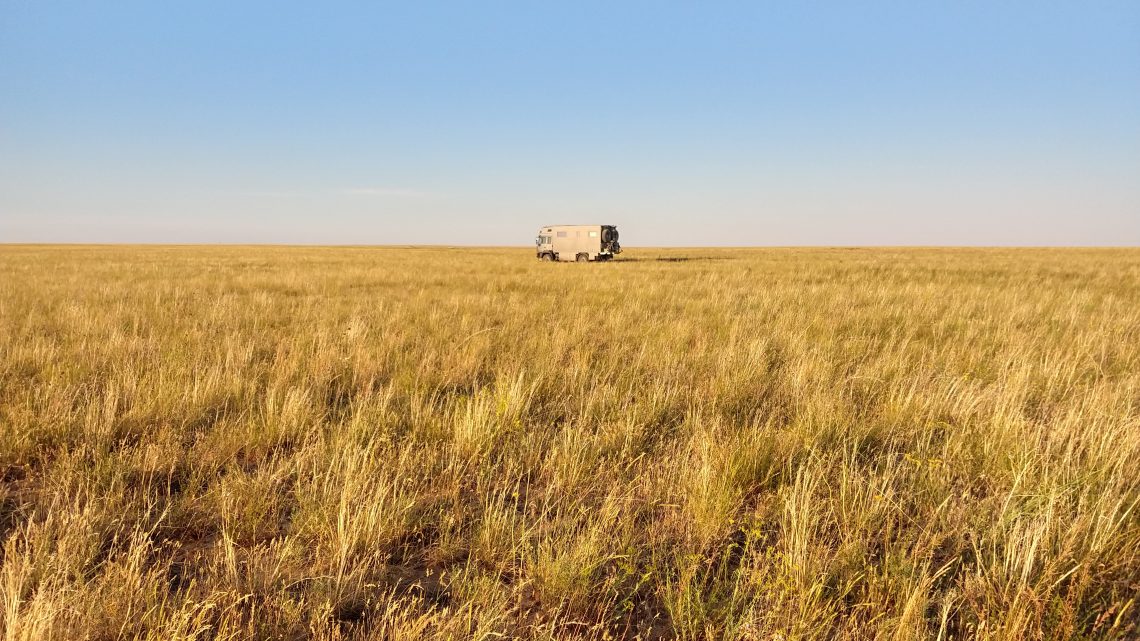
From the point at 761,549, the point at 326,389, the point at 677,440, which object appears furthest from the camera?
the point at 326,389

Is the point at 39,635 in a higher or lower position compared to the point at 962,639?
higher

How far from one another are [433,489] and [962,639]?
2.32 metres

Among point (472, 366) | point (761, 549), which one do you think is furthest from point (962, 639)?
point (472, 366)

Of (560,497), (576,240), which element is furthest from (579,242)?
(560,497)

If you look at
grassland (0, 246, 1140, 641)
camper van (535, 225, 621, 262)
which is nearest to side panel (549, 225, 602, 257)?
camper van (535, 225, 621, 262)

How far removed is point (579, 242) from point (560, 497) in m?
34.0

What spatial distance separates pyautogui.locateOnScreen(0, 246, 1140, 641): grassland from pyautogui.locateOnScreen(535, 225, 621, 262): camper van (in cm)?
2986

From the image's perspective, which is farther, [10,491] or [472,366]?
[472,366]

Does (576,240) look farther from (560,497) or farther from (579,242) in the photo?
(560,497)

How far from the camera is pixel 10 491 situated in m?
2.57

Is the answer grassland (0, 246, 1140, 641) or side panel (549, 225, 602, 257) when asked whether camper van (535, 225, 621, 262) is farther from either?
grassland (0, 246, 1140, 641)

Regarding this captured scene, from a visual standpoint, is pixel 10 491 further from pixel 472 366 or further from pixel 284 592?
pixel 472 366

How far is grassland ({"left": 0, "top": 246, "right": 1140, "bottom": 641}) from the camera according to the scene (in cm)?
173

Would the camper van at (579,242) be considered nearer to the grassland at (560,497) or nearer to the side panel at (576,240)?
the side panel at (576,240)
